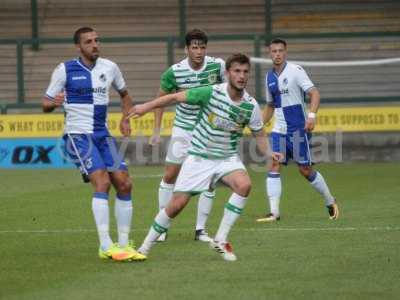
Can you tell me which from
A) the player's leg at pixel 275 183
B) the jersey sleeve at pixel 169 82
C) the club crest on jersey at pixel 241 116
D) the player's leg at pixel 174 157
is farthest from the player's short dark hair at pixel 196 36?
the player's leg at pixel 275 183

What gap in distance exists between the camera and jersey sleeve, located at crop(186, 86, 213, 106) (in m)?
10.8

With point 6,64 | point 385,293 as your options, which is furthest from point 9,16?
point 385,293

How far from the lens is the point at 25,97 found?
28188mm

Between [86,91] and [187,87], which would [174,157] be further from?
[86,91]

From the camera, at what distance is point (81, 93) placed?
11398 mm

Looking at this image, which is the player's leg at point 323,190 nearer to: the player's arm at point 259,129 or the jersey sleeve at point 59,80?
the player's arm at point 259,129

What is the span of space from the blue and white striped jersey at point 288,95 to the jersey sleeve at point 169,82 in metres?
2.36

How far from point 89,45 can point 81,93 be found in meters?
0.48

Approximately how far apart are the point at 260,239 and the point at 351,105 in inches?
586

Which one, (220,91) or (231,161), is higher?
(220,91)

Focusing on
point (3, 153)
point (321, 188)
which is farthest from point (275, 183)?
point (3, 153)

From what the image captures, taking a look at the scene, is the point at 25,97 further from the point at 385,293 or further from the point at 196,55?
the point at 385,293

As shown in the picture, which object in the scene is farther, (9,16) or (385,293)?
(9,16)

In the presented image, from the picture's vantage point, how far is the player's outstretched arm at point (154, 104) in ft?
33.9
